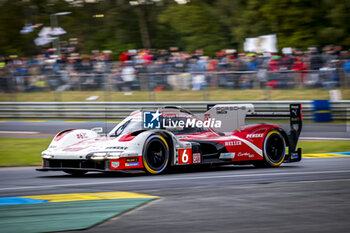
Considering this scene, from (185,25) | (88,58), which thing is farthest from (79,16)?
(88,58)

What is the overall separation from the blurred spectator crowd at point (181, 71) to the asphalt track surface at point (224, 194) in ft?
27.4

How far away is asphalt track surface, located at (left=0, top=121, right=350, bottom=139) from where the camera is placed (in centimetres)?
1730

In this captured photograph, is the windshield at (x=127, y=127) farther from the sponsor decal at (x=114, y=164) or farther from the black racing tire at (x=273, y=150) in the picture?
the black racing tire at (x=273, y=150)

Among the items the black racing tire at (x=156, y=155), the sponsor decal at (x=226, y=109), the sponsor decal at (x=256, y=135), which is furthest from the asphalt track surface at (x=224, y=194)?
the sponsor decal at (x=226, y=109)

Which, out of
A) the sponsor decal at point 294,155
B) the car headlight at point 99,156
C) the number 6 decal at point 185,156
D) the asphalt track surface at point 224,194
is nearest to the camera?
the asphalt track surface at point 224,194

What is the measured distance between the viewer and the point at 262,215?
18.8 ft

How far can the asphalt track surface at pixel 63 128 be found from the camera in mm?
17297

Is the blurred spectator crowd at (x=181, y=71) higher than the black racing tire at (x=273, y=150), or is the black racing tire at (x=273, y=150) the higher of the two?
→ the blurred spectator crowd at (x=181, y=71)

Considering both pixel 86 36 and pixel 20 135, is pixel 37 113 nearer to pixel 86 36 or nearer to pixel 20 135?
pixel 20 135

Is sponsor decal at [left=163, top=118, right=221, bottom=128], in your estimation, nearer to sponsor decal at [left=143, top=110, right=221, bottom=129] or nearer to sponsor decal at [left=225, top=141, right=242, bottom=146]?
sponsor decal at [left=143, top=110, right=221, bottom=129]

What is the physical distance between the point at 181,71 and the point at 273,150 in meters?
10.3

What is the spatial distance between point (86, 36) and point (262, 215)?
38.9 m

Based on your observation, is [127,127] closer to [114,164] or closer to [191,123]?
[114,164]

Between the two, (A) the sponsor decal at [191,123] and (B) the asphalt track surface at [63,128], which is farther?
(B) the asphalt track surface at [63,128]
